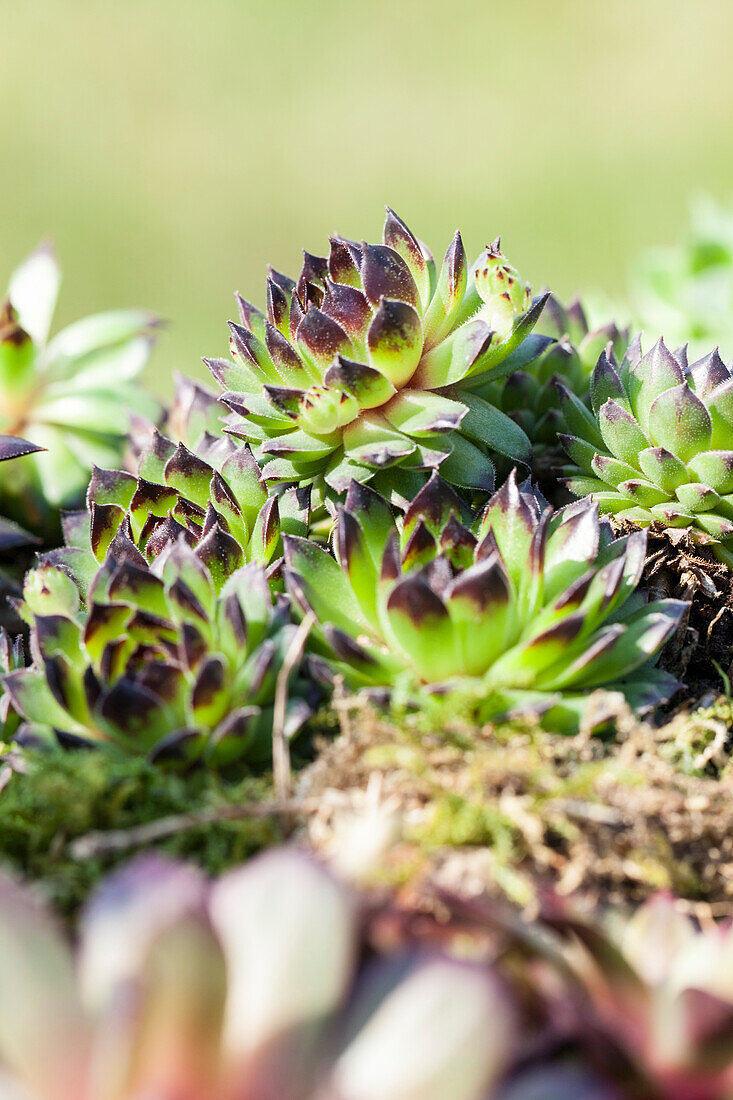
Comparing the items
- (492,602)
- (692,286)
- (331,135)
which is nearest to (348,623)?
(492,602)

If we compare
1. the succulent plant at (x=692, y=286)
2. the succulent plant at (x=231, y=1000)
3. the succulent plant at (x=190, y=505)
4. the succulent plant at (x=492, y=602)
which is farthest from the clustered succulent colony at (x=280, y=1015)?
the succulent plant at (x=692, y=286)

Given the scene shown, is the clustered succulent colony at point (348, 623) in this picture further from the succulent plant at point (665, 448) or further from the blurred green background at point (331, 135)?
the blurred green background at point (331, 135)

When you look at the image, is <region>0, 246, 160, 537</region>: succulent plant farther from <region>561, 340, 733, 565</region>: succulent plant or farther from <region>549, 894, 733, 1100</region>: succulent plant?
<region>549, 894, 733, 1100</region>: succulent plant

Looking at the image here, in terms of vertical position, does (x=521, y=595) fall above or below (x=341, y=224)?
below

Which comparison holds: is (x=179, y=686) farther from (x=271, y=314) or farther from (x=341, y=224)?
(x=341, y=224)

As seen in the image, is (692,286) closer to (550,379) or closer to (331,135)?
(550,379)

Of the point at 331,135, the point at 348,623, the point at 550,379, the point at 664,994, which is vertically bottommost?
the point at 664,994

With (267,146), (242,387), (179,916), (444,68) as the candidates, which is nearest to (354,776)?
(179,916)
